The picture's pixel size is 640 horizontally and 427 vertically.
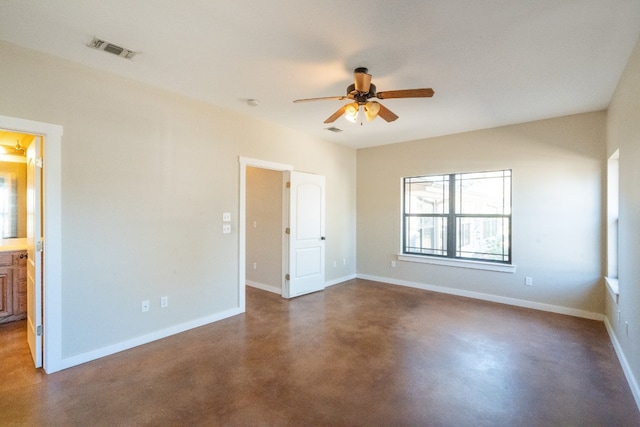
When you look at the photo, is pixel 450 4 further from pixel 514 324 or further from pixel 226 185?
pixel 514 324

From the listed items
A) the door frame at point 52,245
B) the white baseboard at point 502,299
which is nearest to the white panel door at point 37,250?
the door frame at point 52,245

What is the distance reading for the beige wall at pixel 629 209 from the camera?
2.33 meters

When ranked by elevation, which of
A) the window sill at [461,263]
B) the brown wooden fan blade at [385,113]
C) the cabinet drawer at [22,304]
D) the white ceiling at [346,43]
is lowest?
the cabinet drawer at [22,304]

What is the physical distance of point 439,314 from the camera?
4.19 m

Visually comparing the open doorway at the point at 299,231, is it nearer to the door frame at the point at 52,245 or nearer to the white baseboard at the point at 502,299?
the white baseboard at the point at 502,299

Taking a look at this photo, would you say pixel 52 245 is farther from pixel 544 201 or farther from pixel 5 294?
pixel 544 201

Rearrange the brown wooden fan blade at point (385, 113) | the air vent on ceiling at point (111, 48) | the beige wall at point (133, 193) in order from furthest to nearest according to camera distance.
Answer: the brown wooden fan blade at point (385, 113) < the beige wall at point (133, 193) < the air vent on ceiling at point (111, 48)

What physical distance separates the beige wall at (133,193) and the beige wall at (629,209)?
12.8 feet

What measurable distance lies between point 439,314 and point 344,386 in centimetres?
224

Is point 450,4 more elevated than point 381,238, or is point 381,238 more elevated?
point 450,4

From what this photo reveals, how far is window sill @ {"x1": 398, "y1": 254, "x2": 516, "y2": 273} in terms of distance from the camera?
470 centimetres

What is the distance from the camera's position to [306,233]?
519cm

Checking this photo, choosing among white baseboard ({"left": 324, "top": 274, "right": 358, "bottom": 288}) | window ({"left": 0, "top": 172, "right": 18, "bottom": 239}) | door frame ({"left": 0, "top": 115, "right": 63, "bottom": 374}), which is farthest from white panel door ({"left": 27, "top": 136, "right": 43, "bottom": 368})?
white baseboard ({"left": 324, "top": 274, "right": 358, "bottom": 288})

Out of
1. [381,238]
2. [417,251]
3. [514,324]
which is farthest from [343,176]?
[514,324]
